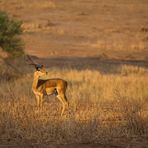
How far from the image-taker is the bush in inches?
870

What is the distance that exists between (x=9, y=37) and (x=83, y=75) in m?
3.03

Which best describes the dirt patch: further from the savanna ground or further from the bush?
the bush

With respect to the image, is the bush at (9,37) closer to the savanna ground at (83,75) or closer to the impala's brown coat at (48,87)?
the savanna ground at (83,75)

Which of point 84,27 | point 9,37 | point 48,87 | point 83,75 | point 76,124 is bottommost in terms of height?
point 76,124

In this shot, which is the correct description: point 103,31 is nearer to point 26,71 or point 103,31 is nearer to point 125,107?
point 26,71

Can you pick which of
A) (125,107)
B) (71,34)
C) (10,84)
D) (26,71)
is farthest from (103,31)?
(125,107)

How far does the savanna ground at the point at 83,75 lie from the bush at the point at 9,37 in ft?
1.59

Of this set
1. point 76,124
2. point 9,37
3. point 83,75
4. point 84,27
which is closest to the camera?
point 76,124

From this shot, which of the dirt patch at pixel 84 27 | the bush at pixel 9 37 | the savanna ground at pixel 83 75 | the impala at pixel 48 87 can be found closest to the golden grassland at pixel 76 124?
the savanna ground at pixel 83 75

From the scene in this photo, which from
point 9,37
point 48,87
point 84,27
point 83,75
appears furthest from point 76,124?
point 84,27

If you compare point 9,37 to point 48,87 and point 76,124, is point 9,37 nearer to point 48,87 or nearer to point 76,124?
point 48,87

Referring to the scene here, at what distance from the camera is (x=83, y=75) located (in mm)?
22219

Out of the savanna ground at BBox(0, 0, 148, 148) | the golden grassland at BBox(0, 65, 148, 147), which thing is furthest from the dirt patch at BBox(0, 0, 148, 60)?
the golden grassland at BBox(0, 65, 148, 147)

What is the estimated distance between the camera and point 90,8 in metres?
57.0
